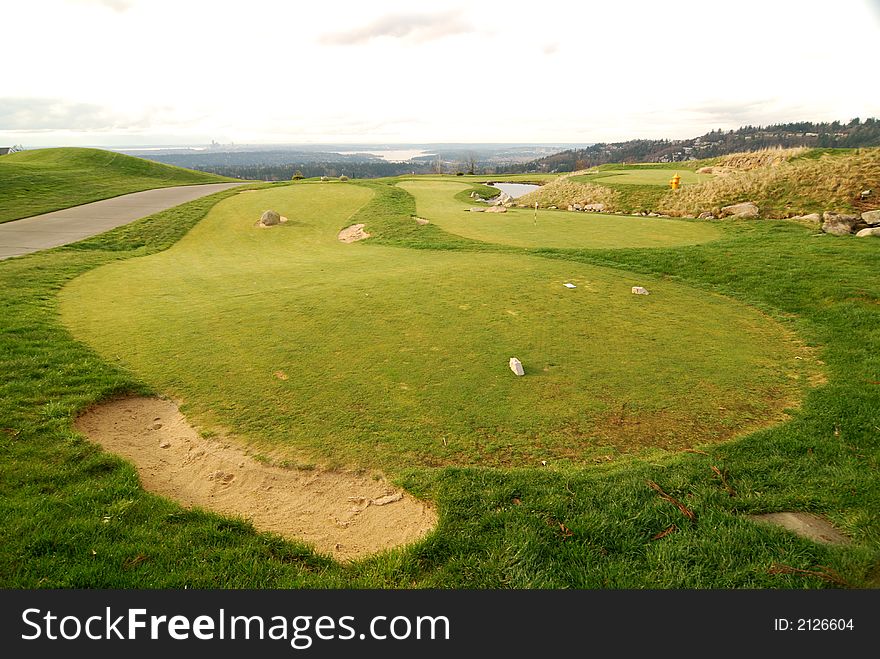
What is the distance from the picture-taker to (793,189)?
20.0 meters

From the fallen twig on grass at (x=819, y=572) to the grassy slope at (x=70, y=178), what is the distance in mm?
30857

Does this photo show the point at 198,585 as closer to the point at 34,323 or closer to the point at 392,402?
the point at 392,402

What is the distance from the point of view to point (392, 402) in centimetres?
541

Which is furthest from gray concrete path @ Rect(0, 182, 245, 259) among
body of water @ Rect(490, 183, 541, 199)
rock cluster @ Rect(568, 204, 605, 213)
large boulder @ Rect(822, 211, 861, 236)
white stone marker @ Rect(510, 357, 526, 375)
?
large boulder @ Rect(822, 211, 861, 236)

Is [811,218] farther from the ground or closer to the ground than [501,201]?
closer to the ground

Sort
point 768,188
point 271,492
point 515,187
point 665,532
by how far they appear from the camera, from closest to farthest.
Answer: point 665,532
point 271,492
point 768,188
point 515,187

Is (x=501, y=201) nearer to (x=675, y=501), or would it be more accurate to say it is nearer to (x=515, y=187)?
(x=515, y=187)

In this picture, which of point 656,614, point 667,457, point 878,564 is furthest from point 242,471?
point 878,564

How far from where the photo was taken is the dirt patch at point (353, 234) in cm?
1875

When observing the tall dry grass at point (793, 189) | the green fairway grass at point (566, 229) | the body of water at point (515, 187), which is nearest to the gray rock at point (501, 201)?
the green fairway grass at point (566, 229)

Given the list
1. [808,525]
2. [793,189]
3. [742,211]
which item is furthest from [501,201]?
[808,525]

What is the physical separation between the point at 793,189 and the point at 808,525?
74.2 ft

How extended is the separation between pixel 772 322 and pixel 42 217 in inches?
1243

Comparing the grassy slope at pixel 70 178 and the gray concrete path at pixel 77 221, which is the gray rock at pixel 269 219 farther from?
the grassy slope at pixel 70 178
